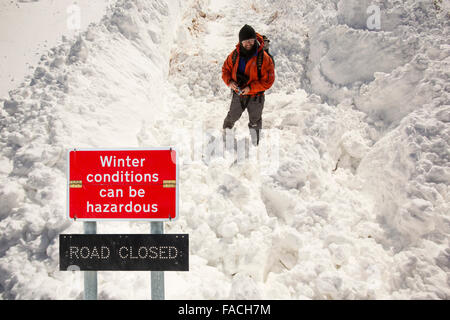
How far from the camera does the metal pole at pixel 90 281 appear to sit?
198cm

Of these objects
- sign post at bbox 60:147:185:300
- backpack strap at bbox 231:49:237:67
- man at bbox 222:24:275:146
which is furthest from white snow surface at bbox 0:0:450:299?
backpack strap at bbox 231:49:237:67

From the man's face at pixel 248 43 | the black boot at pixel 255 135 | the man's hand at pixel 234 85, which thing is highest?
the man's face at pixel 248 43

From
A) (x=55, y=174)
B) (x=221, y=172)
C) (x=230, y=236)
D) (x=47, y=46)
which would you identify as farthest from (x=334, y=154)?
(x=47, y=46)

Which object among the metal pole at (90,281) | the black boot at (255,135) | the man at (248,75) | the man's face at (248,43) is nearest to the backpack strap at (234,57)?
the man at (248,75)

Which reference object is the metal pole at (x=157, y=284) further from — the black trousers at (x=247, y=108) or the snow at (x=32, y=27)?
the snow at (x=32, y=27)

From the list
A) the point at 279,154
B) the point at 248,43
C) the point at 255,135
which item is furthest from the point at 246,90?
the point at 279,154

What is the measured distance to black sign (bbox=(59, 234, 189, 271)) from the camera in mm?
1918

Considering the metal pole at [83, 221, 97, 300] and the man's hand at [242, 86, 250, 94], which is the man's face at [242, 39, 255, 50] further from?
the metal pole at [83, 221, 97, 300]

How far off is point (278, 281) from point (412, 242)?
1.26 meters

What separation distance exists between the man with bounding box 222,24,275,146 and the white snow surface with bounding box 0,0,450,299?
333mm

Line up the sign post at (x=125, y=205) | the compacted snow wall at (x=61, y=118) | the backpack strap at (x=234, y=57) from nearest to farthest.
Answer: the sign post at (x=125, y=205), the compacted snow wall at (x=61, y=118), the backpack strap at (x=234, y=57)

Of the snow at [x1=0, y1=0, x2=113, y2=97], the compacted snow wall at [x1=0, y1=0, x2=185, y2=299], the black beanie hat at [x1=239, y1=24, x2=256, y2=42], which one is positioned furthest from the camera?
the snow at [x1=0, y1=0, x2=113, y2=97]

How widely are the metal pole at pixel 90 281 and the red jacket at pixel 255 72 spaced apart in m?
2.32

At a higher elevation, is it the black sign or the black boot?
the black boot
